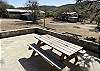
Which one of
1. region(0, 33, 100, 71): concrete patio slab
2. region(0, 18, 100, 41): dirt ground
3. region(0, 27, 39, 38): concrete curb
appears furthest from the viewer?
region(0, 18, 100, 41): dirt ground

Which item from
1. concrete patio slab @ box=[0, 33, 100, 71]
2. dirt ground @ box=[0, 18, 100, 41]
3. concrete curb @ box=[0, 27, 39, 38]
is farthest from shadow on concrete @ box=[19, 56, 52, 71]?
dirt ground @ box=[0, 18, 100, 41]

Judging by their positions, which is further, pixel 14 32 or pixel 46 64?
pixel 14 32

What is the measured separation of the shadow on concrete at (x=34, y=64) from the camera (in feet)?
15.0

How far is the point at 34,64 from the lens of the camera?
194 inches

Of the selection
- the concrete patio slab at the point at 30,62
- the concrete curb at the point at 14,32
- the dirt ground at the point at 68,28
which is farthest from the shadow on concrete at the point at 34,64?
the dirt ground at the point at 68,28

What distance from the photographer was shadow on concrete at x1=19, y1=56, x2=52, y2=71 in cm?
457

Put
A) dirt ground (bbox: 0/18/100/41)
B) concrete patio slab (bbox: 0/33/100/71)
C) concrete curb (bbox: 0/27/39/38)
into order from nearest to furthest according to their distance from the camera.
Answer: concrete patio slab (bbox: 0/33/100/71) < concrete curb (bbox: 0/27/39/38) < dirt ground (bbox: 0/18/100/41)

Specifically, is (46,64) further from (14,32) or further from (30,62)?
(14,32)

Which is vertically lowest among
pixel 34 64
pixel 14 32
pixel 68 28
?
pixel 68 28

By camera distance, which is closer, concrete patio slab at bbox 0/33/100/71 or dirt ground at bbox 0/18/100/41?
concrete patio slab at bbox 0/33/100/71

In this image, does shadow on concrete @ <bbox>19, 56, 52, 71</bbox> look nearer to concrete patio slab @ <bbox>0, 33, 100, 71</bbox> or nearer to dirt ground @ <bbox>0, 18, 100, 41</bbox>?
concrete patio slab @ <bbox>0, 33, 100, 71</bbox>

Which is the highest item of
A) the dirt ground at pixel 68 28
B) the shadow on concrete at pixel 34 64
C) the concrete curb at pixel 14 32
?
the concrete curb at pixel 14 32

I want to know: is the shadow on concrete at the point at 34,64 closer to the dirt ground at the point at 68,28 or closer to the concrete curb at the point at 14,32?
the concrete curb at the point at 14,32

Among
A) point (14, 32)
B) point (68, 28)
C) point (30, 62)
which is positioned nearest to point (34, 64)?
point (30, 62)
